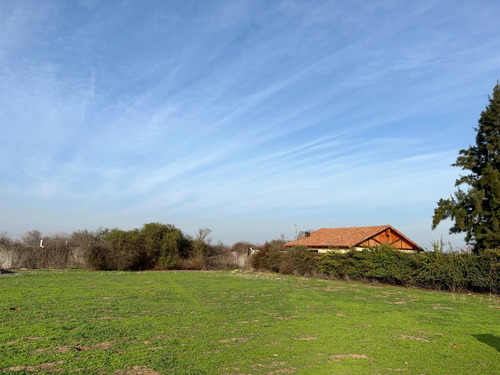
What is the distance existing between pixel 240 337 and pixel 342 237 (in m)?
27.0

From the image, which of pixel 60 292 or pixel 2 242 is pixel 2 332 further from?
pixel 2 242

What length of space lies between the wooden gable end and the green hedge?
5.67m

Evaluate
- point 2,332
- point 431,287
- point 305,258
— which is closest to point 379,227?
point 305,258

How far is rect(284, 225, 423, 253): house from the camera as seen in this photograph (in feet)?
99.7

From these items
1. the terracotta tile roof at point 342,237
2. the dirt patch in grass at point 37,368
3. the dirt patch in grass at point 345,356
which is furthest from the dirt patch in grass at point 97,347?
the terracotta tile roof at point 342,237

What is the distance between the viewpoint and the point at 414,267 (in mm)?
20469

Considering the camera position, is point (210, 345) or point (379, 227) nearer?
point (210, 345)

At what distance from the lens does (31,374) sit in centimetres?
505

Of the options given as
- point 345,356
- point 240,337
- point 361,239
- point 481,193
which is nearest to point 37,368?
point 240,337

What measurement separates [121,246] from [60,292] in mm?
19805

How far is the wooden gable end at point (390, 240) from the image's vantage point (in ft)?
101

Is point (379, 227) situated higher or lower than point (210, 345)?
higher

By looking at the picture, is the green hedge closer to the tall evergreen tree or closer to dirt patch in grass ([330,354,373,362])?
the tall evergreen tree

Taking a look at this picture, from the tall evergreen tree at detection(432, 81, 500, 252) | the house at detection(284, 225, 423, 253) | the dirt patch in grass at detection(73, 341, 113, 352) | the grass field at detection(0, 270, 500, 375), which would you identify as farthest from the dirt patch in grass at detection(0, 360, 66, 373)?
the house at detection(284, 225, 423, 253)
